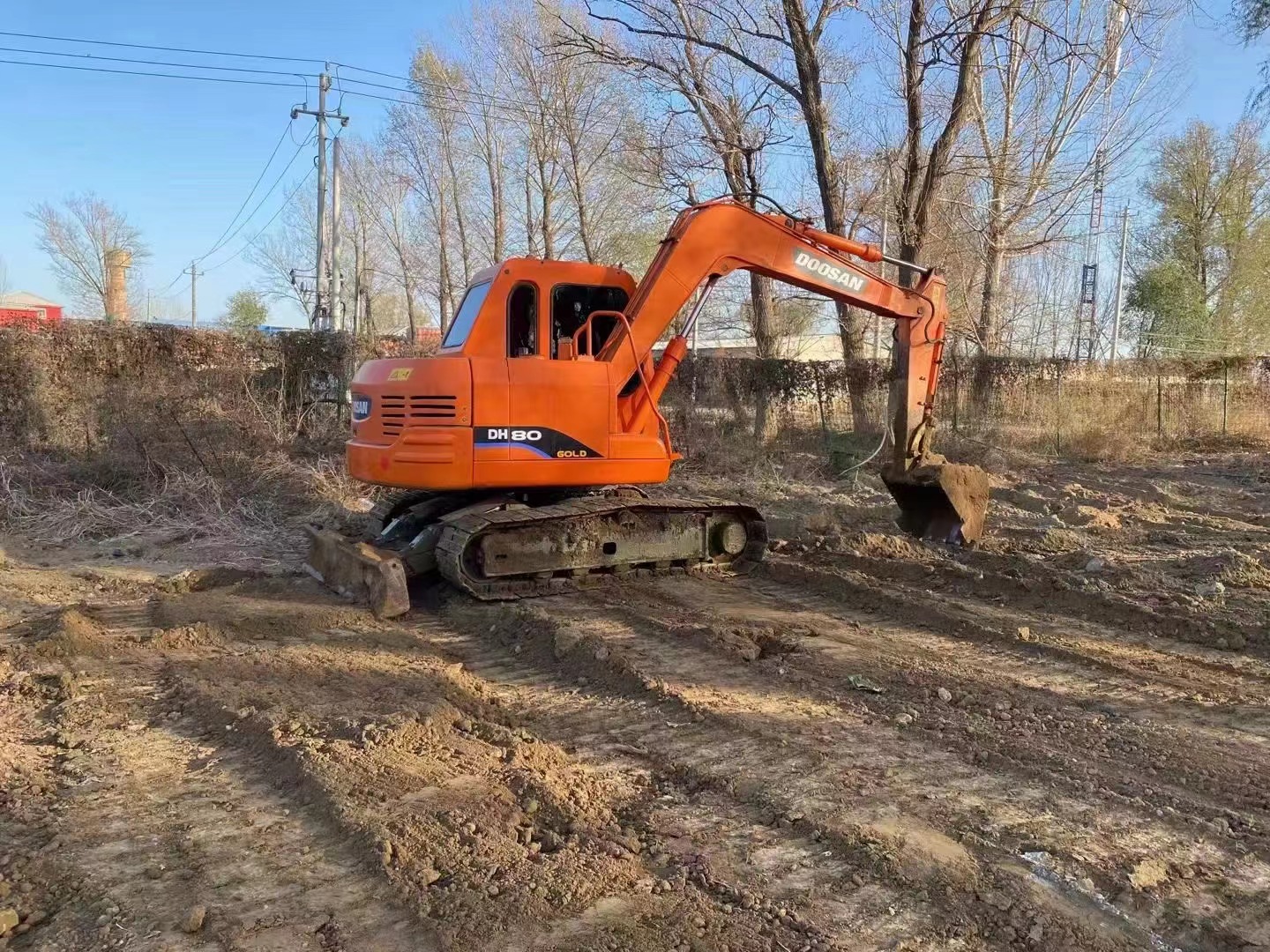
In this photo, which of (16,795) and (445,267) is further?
(445,267)

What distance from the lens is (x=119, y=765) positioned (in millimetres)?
3732

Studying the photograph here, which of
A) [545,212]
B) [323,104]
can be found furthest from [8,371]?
[545,212]

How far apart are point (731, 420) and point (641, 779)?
13.0 meters

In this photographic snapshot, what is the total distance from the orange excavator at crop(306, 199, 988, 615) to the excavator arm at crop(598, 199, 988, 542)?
0.01 m

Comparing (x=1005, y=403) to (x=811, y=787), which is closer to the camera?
(x=811, y=787)

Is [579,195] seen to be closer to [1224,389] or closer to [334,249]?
[334,249]

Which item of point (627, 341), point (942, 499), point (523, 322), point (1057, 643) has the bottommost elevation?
point (1057, 643)

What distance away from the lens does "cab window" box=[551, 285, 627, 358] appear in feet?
22.8

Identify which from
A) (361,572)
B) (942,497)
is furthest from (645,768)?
(942,497)

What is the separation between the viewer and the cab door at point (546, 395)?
6.52m

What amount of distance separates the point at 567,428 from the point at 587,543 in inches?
38.6

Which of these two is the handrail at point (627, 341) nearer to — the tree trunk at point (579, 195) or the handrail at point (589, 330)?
the handrail at point (589, 330)

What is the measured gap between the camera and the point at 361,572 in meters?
6.56

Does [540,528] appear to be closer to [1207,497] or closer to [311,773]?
[311,773]
